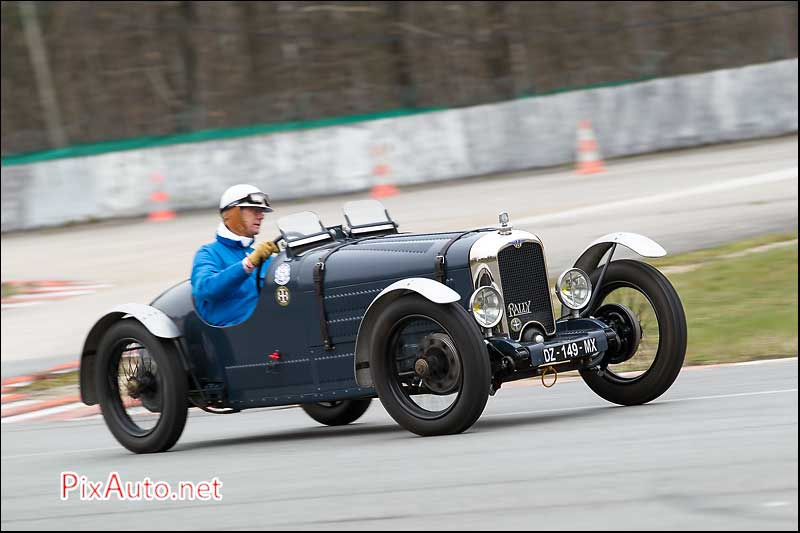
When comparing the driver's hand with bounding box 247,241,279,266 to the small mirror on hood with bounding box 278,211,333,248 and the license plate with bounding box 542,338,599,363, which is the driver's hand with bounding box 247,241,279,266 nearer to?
the small mirror on hood with bounding box 278,211,333,248

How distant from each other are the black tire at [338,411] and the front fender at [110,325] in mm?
1151

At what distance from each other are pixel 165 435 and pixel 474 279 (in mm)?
2090

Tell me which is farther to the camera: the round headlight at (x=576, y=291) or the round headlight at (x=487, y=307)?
the round headlight at (x=576, y=291)

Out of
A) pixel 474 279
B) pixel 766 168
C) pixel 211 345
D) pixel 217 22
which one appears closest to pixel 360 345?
pixel 474 279

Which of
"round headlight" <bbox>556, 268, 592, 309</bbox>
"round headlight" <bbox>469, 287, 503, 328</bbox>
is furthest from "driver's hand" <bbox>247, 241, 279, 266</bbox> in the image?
"round headlight" <bbox>556, 268, 592, 309</bbox>

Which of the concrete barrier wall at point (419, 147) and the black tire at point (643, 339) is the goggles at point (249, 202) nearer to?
the black tire at point (643, 339)

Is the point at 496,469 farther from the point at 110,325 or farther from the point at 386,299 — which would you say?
the point at 110,325

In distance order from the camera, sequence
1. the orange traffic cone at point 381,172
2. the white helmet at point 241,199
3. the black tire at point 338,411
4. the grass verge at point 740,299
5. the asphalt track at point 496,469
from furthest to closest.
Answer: the orange traffic cone at point 381,172
the grass verge at point 740,299
the black tire at point 338,411
the white helmet at point 241,199
the asphalt track at point 496,469

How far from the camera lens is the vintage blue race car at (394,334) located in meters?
7.06

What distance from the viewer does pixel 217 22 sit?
28531 millimetres

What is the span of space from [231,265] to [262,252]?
42cm

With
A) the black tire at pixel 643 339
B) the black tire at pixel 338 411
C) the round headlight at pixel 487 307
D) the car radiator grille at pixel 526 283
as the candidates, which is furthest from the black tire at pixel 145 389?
the black tire at pixel 643 339

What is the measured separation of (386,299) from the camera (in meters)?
7.19

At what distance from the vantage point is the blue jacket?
7824mm
